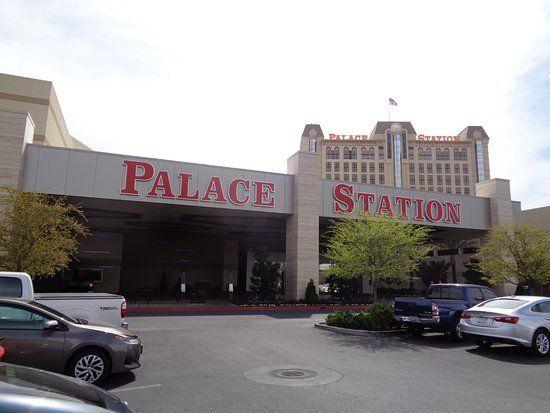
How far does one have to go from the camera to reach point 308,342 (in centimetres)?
1179

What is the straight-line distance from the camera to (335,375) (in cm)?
780

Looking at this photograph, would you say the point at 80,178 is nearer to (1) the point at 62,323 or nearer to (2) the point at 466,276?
(1) the point at 62,323

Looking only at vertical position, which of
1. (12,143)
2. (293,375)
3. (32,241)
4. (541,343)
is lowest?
(293,375)

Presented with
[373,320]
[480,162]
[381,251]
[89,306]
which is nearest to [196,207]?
[381,251]

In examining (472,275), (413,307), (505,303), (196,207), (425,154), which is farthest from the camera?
(425,154)

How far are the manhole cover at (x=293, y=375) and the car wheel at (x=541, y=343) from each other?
5.48 m

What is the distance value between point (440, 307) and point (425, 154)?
106 m

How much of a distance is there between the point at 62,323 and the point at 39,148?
1742cm

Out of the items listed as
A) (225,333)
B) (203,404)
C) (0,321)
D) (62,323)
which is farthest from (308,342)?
(0,321)

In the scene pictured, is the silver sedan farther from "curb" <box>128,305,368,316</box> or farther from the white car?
"curb" <box>128,305,368,316</box>

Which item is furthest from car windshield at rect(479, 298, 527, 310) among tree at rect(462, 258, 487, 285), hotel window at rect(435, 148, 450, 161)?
hotel window at rect(435, 148, 450, 161)

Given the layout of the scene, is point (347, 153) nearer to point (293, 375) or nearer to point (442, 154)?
point (442, 154)

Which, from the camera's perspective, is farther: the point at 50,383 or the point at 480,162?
the point at 480,162

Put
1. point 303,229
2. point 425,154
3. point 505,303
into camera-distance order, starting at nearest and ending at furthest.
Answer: point 505,303 < point 303,229 < point 425,154
